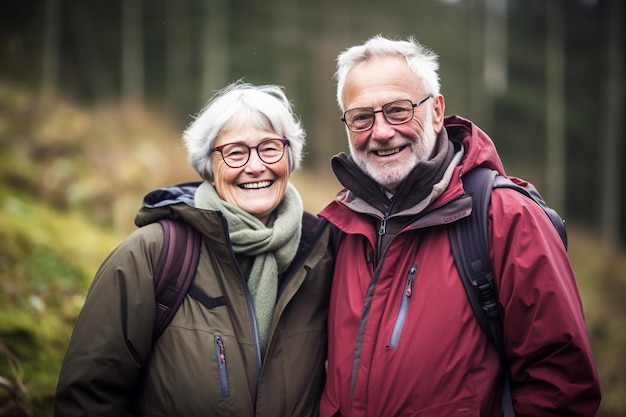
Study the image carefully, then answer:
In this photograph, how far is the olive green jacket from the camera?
8.59 feet

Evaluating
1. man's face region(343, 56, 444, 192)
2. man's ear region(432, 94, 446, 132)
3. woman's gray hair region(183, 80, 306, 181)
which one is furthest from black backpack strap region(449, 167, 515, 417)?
woman's gray hair region(183, 80, 306, 181)

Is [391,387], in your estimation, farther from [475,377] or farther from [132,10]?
[132,10]

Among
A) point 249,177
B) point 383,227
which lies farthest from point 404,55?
point 249,177

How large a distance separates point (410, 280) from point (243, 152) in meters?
1.35

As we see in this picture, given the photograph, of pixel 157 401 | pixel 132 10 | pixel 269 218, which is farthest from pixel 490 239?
pixel 132 10

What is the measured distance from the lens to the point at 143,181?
10.8m

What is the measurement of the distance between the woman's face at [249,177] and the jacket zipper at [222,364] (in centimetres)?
85

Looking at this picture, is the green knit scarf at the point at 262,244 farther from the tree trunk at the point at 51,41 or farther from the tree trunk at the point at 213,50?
the tree trunk at the point at 213,50

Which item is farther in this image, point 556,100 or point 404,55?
point 556,100

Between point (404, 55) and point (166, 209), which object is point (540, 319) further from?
point (166, 209)

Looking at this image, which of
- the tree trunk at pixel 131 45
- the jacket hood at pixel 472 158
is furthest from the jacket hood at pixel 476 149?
the tree trunk at pixel 131 45

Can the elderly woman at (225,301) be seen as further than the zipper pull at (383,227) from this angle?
No

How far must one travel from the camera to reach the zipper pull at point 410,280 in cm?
262

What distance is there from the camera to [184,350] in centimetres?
271
